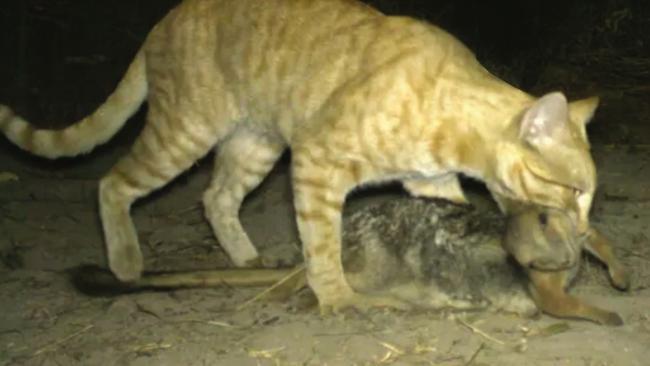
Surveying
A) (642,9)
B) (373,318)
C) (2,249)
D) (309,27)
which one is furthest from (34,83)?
(642,9)

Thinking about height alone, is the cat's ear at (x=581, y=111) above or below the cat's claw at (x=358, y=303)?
above

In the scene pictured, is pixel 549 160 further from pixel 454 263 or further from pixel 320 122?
pixel 320 122

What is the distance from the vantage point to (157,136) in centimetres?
516

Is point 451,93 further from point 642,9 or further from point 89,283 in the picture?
point 642,9

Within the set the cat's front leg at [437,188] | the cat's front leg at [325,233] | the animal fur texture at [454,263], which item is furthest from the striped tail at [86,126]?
the cat's front leg at [437,188]

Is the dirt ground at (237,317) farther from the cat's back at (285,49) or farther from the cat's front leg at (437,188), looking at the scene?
the cat's back at (285,49)

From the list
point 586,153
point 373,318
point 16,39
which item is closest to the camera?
point 586,153

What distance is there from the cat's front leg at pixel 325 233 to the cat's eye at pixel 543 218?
0.87m

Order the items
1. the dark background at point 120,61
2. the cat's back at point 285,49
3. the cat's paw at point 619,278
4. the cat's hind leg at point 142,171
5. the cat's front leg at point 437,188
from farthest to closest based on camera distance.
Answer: the dark background at point 120,61 < the cat's hind leg at point 142,171 < the cat's front leg at point 437,188 < the cat's back at point 285,49 < the cat's paw at point 619,278

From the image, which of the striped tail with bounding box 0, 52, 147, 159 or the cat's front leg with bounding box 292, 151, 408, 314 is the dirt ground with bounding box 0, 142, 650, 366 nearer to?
the cat's front leg with bounding box 292, 151, 408, 314

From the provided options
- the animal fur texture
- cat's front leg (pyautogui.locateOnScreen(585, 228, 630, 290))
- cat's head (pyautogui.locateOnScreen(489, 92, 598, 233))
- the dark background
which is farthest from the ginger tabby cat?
the dark background

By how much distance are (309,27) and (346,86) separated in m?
0.52

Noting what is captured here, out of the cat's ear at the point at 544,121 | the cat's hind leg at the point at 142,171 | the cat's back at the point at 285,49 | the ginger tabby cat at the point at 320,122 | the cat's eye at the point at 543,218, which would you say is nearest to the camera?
the cat's ear at the point at 544,121

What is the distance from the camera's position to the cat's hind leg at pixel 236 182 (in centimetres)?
537
